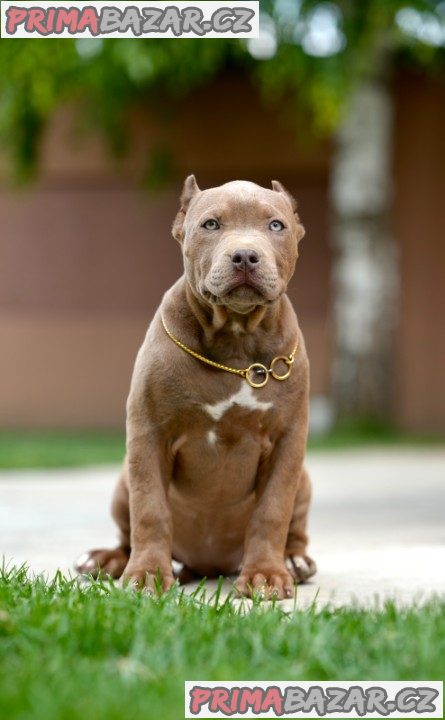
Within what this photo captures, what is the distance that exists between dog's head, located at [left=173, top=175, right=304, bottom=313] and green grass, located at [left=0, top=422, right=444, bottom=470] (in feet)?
19.1

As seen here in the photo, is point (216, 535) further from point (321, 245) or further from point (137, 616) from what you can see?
point (321, 245)

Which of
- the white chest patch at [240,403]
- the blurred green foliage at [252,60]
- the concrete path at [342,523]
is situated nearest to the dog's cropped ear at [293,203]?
the white chest patch at [240,403]

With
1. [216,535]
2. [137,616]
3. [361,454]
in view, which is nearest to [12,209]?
[361,454]

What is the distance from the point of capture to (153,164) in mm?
15023

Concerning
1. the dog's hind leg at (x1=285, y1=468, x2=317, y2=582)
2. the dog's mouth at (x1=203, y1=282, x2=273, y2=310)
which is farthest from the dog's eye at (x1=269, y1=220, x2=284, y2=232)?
the dog's hind leg at (x1=285, y1=468, x2=317, y2=582)

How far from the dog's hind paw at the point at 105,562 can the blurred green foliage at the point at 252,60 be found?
7295 millimetres

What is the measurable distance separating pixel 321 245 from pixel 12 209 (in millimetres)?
4193

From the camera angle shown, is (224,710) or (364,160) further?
(364,160)

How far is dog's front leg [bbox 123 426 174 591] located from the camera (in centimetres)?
412

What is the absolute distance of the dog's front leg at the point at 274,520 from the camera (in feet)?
13.6

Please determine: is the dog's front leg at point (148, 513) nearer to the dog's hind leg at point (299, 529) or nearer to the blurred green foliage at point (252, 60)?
the dog's hind leg at point (299, 529)

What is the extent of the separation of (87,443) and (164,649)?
9.53 meters

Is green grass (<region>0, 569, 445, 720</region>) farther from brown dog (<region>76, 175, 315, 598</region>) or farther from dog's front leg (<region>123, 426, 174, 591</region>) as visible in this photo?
brown dog (<region>76, 175, 315, 598</region>)

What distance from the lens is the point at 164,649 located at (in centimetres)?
295
